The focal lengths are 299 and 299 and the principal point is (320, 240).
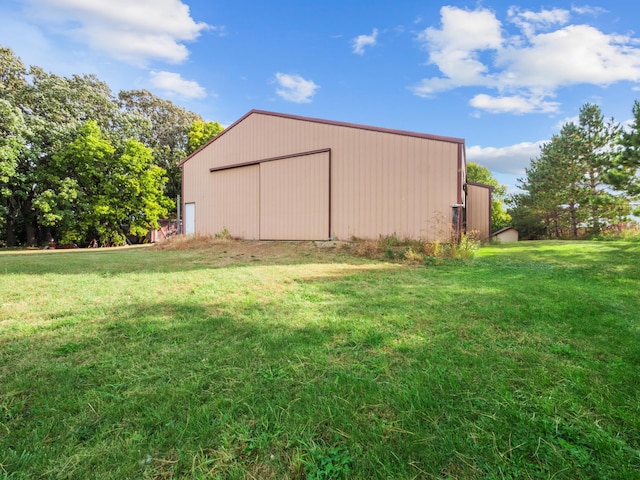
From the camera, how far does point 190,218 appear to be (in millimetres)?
15141

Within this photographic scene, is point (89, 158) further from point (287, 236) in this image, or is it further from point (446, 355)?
point (446, 355)

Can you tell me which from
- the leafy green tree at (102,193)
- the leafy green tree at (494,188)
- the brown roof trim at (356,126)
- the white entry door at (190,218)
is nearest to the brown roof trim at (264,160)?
the brown roof trim at (356,126)

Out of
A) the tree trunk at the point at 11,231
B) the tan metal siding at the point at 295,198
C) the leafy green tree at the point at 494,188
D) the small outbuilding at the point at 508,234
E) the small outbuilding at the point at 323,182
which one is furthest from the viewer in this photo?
the leafy green tree at the point at 494,188

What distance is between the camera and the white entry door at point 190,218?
14953 millimetres

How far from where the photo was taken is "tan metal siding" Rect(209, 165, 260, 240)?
12.8 meters

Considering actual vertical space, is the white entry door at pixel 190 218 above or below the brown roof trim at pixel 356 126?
below

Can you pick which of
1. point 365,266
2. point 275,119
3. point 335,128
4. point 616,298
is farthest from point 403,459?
point 275,119

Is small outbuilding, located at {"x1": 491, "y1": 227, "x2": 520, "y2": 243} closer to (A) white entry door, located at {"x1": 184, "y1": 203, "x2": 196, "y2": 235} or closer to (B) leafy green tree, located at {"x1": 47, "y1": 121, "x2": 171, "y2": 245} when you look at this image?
(A) white entry door, located at {"x1": 184, "y1": 203, "x2": 196, "y2": 235}

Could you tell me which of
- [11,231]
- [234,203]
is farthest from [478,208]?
[11,231]

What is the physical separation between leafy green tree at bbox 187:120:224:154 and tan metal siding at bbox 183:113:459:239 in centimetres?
1486

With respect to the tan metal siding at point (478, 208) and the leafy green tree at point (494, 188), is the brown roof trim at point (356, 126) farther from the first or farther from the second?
the leafy green tree at point (494, 188)

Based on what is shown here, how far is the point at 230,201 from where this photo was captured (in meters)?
13.5

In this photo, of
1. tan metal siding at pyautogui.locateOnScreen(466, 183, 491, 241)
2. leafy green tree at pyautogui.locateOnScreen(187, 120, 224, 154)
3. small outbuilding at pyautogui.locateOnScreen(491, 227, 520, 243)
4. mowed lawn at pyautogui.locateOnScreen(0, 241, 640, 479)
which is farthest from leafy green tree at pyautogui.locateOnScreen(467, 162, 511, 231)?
mowed lawn at pyautogui.locateOnScreen(0, 241, 640, 479)

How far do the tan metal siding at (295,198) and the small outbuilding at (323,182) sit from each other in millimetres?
38
